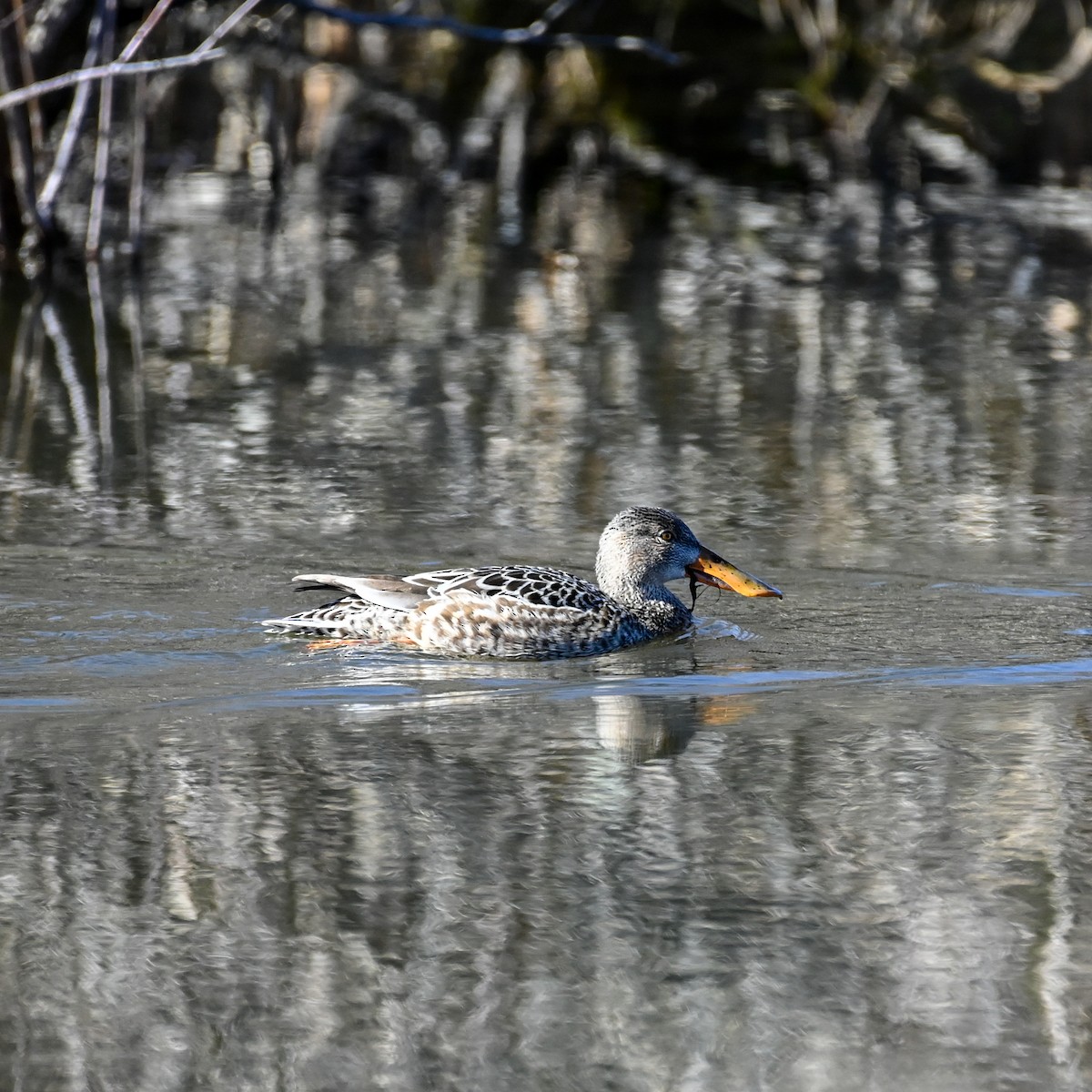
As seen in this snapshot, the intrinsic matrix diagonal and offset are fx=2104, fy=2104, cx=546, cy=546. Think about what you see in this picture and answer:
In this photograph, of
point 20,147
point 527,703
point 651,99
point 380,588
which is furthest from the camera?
point 651,99

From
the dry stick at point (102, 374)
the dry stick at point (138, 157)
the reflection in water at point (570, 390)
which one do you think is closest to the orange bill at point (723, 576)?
the reflection in water at point (570, 390)

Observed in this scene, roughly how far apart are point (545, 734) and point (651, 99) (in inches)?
928

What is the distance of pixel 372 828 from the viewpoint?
572 centimetres

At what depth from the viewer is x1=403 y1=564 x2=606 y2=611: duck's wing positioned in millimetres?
7891

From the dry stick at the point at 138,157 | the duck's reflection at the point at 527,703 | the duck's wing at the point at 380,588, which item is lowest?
the duck's reflection at the point at 527,703

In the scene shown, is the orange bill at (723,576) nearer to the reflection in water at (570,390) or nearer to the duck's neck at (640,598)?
the duck's neck at (640,598)

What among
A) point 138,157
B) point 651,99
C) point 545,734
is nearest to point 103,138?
point 138,157

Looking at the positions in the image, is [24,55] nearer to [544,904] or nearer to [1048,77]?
[544,904]

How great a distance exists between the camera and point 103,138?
1680cm

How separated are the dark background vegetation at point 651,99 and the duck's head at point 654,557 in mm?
15045

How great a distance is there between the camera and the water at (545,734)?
4.61m

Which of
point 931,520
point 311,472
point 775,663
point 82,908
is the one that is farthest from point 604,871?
point 311,472

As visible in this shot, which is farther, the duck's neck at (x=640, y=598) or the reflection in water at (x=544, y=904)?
the duck's neck at (x=640, y=598)

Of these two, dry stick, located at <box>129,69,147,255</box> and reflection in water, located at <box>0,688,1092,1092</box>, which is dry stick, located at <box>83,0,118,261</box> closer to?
dry stick, located at <box>129,69,147,255</box>
